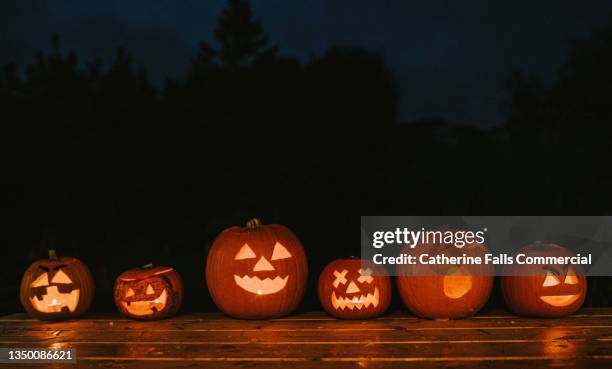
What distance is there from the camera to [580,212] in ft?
21.4

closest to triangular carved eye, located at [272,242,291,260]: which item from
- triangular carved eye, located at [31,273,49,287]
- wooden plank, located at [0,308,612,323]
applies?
wooden plank, located at [0,308,612,323]

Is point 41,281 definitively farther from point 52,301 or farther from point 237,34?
point 237,34

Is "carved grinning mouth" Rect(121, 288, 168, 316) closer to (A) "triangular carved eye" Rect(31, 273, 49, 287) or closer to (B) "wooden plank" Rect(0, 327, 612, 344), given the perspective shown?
(B) "wooden plank" Rect(0, 327, 612, 344)

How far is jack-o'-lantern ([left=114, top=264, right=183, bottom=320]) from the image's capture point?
4535 millimetres

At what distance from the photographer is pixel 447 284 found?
4379mm

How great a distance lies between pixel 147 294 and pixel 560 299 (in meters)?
3.16

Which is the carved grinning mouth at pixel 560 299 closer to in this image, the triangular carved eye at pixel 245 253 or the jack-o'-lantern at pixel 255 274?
the jack-o'-lantern at pixel 255 274

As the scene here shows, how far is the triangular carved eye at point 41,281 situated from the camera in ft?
15.4

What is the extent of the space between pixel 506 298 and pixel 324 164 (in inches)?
254

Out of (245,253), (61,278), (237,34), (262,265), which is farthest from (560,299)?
(237,34)

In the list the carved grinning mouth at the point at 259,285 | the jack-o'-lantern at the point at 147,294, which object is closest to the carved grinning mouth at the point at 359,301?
the carved grinning mouth at the point at 259,285

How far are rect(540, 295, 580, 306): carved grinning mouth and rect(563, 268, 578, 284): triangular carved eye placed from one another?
11 centimetres

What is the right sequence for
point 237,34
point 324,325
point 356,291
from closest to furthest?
point 324,325, point 356,291, point 237,34

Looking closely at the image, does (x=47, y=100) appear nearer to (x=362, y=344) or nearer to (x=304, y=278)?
(x=304, y=278)
